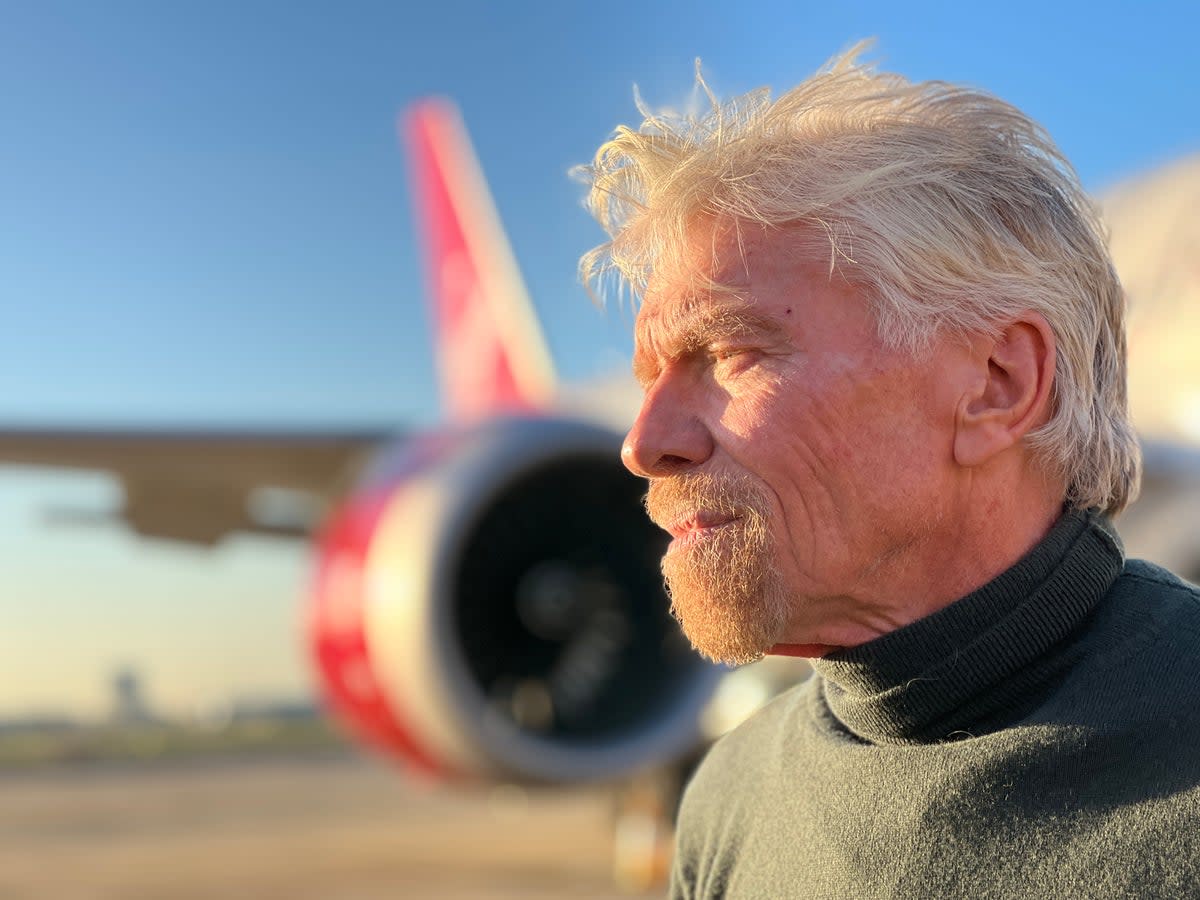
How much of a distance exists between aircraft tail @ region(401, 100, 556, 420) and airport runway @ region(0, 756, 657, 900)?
167 centimetres

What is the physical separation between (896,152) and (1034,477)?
0.20 metres

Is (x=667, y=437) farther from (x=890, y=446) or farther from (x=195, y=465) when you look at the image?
(x=195, y=465)

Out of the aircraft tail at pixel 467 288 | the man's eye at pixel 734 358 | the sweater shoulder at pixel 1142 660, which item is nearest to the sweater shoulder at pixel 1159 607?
the sweater shoulder at pixel 1142 660

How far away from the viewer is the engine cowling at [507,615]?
301 cm

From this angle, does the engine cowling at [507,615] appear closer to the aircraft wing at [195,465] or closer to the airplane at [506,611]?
the airplane at [506,611]

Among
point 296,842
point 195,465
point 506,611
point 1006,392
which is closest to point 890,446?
point 1006,392

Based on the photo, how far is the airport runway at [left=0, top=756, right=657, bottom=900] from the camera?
4.52 metres

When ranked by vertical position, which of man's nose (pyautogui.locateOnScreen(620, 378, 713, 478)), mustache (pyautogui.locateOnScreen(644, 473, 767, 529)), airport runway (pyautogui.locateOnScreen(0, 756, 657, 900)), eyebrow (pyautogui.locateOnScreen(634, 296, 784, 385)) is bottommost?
airport runway (pyautogui.locateOnScreen(0, 756, 657, 900))

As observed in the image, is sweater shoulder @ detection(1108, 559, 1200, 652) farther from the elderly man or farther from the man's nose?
the man's nose

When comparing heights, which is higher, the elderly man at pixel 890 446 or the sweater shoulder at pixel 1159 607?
the elderly man at pixel 890 446

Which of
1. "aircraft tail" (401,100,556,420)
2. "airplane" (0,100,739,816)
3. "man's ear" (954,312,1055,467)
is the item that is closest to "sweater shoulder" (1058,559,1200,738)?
"man's ear" (954,312,1055,467)

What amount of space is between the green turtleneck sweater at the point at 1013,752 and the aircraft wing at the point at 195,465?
440cm

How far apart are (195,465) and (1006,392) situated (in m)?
4.87

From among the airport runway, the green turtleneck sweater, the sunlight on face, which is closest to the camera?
the green turtleneck sweater
